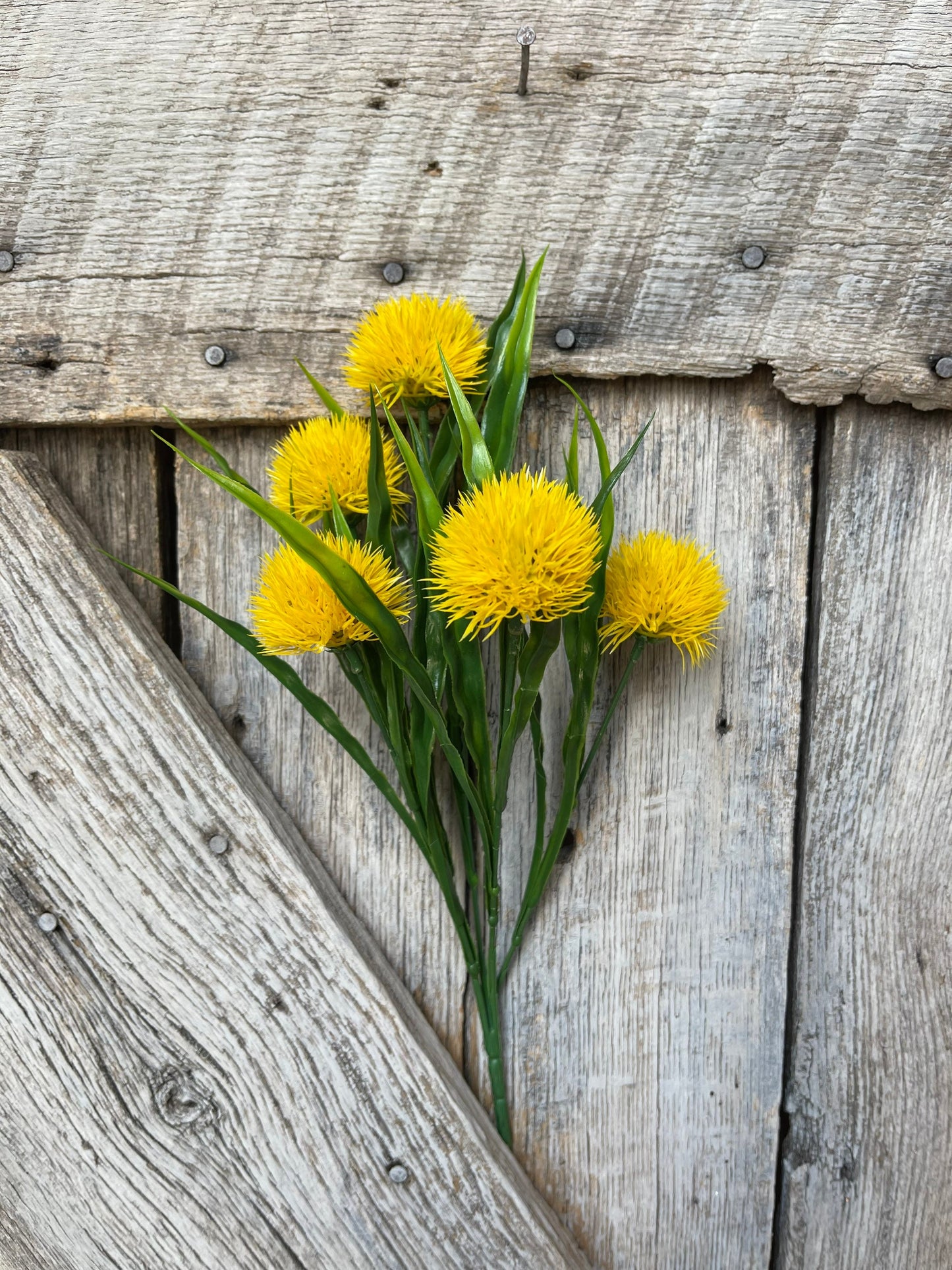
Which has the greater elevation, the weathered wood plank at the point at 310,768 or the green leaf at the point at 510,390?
the green leaf at the point at 510,390

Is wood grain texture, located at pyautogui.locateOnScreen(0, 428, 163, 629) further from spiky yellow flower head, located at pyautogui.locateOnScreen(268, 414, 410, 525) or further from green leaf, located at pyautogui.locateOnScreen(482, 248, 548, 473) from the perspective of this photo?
green leaf, located at pyautogui.locateOnScreen(482, 248, 548, 473)

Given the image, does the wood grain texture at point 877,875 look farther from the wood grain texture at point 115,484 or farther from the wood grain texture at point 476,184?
the wood grain texture at point 115,484

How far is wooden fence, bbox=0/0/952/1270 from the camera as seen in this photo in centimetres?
58

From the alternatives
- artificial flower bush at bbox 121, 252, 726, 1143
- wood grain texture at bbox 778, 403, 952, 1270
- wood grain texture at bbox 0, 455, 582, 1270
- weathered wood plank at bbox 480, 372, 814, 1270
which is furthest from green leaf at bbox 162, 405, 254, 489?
wood grain texture at bbox 778, 403, 952, 1270

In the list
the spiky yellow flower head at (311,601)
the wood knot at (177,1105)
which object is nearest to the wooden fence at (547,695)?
the wood knot at (177,1105)

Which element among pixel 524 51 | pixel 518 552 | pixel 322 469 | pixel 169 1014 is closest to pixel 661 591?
pixel 518 552

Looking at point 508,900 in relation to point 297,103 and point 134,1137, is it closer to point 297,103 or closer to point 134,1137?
point 134,1137

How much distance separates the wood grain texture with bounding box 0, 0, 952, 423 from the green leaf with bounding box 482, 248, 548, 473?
0.07m

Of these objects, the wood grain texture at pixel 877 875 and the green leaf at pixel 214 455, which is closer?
the green leaf at pixel 214 455

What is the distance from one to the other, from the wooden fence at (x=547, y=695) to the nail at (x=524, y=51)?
13mm

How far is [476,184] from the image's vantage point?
590 mm

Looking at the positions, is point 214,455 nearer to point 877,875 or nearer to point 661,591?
point 661,591

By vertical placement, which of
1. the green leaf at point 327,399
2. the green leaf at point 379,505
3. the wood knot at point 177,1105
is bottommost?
the wood knot at point 177,1105

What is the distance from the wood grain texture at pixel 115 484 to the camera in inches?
25.7
